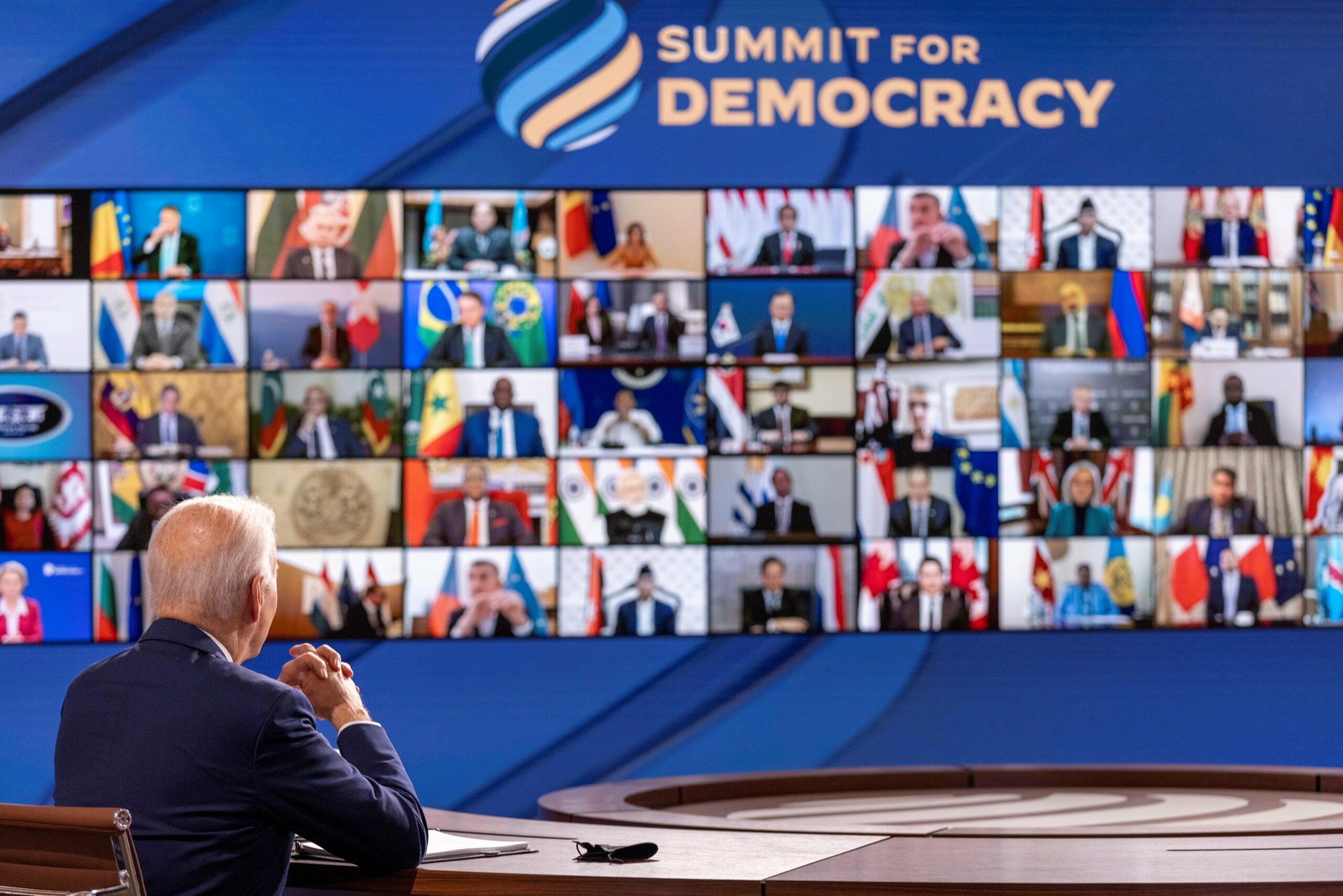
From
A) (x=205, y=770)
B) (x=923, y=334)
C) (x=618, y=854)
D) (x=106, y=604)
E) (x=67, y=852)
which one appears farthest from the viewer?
(x=923, y=334)

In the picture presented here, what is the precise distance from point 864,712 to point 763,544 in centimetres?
68

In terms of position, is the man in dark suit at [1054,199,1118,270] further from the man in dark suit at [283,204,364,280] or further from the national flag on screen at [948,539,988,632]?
the man in dark suit at [283,204,364,280]

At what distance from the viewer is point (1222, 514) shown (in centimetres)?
473

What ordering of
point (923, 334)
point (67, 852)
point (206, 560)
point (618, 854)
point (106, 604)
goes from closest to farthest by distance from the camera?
point (67, 852) < point (206, 560) < point (618, 854) < point (106, 604) < point (923, 334)

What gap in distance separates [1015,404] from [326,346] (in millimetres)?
2357

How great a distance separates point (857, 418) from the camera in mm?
4684

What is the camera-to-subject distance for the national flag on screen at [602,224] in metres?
4.67

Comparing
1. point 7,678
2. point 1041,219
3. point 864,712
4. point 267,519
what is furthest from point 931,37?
point 7,678

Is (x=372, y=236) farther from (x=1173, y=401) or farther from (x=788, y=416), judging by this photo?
(x=1173, y=401)

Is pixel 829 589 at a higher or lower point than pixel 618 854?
higher

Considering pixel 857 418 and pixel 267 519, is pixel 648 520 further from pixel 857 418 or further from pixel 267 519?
pixel 267 519

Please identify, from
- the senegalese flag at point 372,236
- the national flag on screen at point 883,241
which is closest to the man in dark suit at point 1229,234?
the national flag on screen at point 883,241

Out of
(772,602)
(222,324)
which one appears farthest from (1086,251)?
(222,324)

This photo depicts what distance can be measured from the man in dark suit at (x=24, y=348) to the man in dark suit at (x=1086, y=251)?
11.4ft
